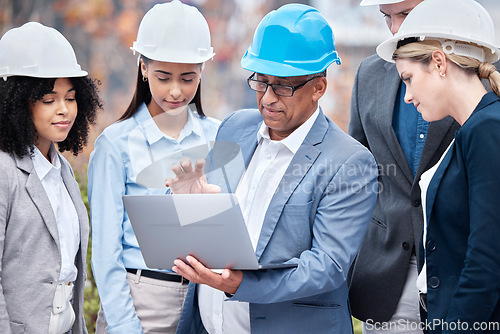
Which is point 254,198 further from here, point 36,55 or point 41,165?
point 36,55

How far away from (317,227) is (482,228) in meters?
0.61

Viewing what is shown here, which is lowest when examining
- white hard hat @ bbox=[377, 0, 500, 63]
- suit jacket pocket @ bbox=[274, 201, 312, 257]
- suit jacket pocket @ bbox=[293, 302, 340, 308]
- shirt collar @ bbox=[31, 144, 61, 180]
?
suit jacket pocket @ bbox=[293, 302, 340, 308]

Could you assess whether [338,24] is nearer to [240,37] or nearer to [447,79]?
[240,37]

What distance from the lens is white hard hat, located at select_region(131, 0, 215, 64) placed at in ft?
9.10

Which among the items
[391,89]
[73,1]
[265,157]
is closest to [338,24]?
[73,1]

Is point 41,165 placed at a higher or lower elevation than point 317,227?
higher

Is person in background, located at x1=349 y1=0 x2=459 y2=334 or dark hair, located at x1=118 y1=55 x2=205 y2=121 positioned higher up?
dark hair, located at x1=118 y1=55 x2=205 y2=121

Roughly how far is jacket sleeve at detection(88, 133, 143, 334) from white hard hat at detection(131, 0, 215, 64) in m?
0.44

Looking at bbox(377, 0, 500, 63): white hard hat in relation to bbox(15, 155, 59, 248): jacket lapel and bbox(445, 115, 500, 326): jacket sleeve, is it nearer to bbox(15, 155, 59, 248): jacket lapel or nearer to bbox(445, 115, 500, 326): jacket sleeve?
bbox(445, 115, 500, 326): jacket sleeve

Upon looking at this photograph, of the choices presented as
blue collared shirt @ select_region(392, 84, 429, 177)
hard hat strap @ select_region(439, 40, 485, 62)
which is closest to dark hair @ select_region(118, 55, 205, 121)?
blue collared shirt @ select_region(392, 84, 429, 177)

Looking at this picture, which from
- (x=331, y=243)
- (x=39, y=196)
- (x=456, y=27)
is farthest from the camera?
(x=39, y=196)

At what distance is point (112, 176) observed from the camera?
2650 millimetres

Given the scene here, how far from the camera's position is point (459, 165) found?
6.70ft

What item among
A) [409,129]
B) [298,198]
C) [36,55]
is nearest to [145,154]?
[36,55]
